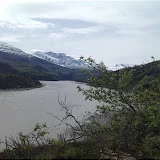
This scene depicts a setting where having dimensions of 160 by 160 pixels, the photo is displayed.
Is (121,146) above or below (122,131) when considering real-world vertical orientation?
below

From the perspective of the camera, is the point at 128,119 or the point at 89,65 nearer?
the point at 128,119

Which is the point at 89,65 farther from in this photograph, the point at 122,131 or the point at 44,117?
the point at 44,117

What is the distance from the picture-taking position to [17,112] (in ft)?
137

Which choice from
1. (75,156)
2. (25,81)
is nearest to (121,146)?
(75,156)

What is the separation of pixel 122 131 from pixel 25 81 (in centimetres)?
8603

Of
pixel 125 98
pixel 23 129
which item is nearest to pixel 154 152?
pixel 125 98

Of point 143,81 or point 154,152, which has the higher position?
point 143,81

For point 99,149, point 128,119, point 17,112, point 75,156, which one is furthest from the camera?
point 17,112

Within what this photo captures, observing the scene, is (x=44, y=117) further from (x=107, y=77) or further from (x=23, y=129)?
(x=107, y=77)

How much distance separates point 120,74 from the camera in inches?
430

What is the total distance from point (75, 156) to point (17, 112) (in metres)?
35.1

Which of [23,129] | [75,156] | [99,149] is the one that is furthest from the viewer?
[23,129]

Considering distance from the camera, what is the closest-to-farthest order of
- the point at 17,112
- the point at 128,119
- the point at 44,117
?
the point at 128,119
the point at 44,117
the point at 17,112

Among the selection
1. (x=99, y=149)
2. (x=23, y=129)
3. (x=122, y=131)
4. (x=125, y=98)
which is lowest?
(x=23, y=129)
